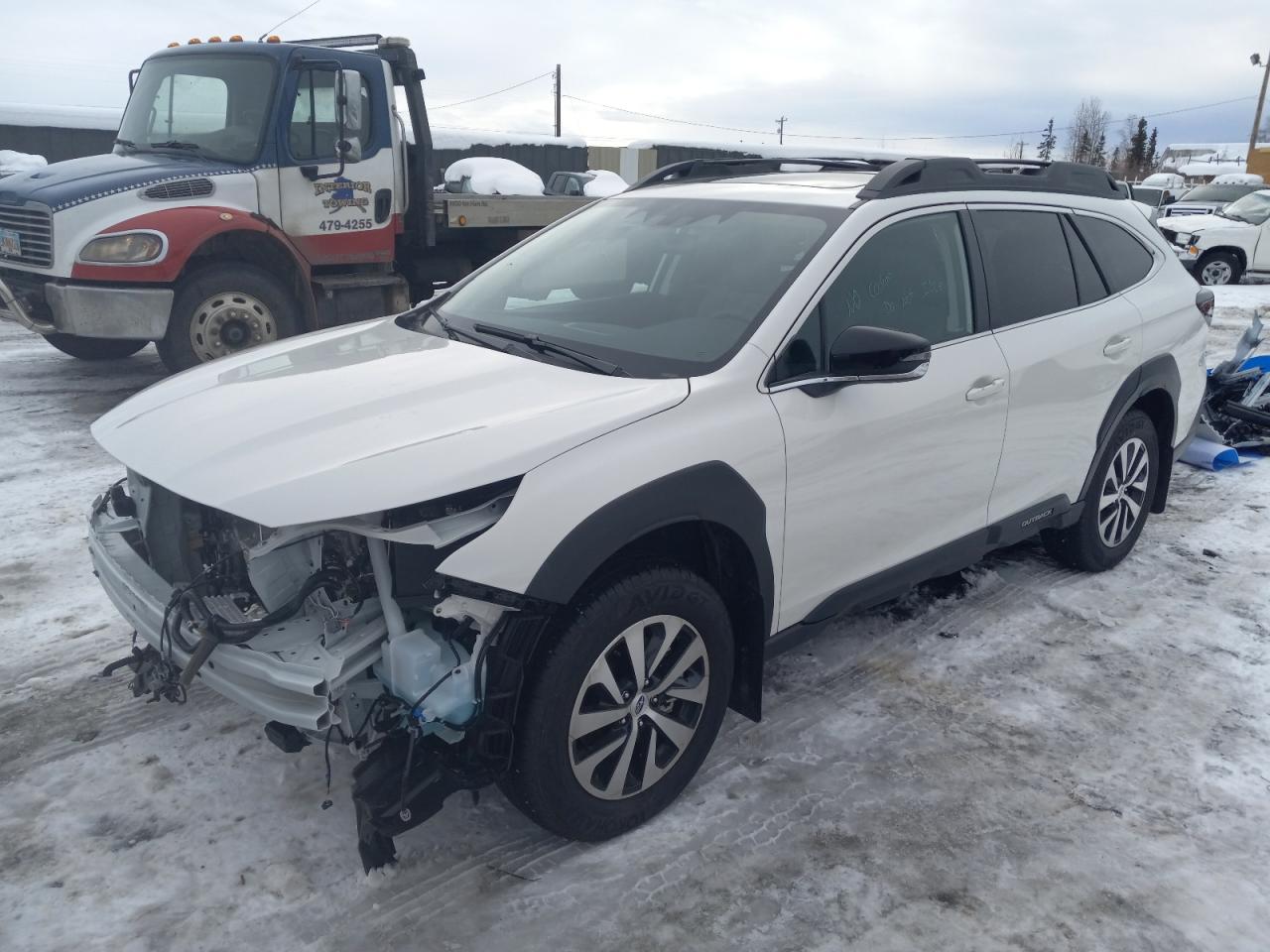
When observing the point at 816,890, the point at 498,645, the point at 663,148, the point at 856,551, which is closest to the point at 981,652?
the point at 856,551

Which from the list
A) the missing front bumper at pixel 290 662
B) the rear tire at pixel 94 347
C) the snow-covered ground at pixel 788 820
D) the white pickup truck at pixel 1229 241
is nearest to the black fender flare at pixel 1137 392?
the snow-covered ground at pixel 788 820

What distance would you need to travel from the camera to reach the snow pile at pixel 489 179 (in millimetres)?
9859

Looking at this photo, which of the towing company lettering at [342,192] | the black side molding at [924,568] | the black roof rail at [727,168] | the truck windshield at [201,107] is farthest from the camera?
the towing company lettering at [342,192]

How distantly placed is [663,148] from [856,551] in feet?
80.8

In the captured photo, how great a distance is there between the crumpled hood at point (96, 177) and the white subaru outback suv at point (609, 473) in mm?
4355

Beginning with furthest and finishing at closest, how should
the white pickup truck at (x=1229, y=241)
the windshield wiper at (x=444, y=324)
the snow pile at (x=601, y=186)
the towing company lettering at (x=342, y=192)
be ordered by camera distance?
the white pickup truck at (x=1229, y=241) → the snow pile at (x=601, y=186) → the towing company lettering at (x=342, y=192) → the windshield wiper at (x=444, y=324)

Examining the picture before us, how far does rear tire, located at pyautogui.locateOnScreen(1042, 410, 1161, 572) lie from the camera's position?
4531 mm

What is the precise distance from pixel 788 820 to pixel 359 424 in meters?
1.69

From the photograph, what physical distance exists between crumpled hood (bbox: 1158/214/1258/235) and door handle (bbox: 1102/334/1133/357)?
1435cm

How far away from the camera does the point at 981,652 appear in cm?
401

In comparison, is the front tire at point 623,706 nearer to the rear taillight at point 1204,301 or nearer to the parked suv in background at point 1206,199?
the rear taillight at point 1204,301

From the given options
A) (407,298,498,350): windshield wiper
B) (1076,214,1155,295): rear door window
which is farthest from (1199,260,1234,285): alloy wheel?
(407,298,498,350): windshield wiper

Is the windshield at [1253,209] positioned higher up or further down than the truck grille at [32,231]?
higher up

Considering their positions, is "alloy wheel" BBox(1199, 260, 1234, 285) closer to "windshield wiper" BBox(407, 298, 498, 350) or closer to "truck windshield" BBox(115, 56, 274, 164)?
"truck windshield" BBox(115, 56, 274, 164)
